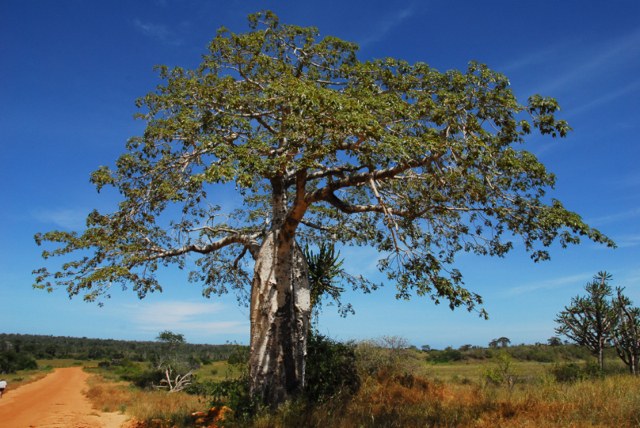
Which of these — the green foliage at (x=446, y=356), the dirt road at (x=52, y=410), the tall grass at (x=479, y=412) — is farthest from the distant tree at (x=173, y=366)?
the green foliage at (x=446, y=356)

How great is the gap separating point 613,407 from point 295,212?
22.3 feet

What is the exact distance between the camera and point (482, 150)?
316 inches

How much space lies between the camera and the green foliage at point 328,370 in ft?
38.5

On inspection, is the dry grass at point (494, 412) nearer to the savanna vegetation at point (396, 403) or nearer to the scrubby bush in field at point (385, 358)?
the savanna vegetation at point (396, 403)

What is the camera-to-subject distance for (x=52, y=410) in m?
19.8

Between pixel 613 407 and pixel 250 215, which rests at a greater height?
pixel 250 215

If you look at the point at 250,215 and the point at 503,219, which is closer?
the point at 503,219

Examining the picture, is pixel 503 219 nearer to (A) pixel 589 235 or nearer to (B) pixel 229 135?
(A) pixel 589 235

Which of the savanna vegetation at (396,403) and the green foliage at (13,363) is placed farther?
the green foliage at (13,363)

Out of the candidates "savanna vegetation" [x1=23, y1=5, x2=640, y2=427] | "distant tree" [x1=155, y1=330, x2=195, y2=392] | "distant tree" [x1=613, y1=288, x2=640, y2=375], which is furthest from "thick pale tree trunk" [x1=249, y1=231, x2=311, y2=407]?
"distant tree" [x1=155, y1=330, x2=195, y2=392]

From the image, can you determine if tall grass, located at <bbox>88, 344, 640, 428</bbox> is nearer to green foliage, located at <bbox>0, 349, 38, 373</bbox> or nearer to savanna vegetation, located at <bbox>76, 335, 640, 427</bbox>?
savanna vegetation, located at <bbox>76, 335, 640, 427</bbox>

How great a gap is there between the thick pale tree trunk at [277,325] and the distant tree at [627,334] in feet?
45.7

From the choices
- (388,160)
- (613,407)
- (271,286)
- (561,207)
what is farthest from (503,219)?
(271,286)

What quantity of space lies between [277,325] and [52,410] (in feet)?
50.1
